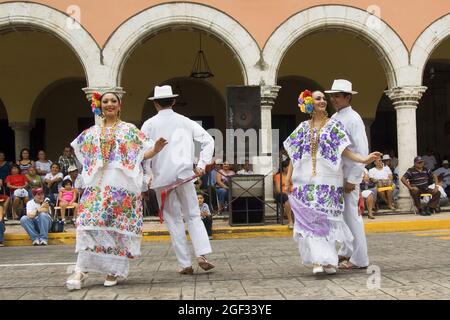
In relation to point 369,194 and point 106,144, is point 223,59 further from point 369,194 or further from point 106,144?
point 106,144

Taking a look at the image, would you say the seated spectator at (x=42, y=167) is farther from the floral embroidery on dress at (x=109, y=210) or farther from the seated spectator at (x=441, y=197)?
the floral embroidery on dress at (x=109, y=210)

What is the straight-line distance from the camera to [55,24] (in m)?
12.8

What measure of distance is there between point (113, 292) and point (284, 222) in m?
7.73

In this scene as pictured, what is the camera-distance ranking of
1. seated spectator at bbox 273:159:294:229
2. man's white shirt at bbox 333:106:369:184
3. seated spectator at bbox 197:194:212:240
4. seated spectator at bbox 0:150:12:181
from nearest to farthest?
man's white shirt at bbox 333:106:369:184 → seated spectator at bbox 197:194:212:240 → seated spectator at bbox 273:159:294:229 → seated spectator at bbox 0:150:12:181

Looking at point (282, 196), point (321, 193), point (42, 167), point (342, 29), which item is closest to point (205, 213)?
point (282, 196)

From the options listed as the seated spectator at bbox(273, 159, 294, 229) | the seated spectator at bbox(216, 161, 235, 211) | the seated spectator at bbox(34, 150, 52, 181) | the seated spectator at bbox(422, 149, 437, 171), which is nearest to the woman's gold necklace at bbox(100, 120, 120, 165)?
the seated spectator at bbox(273, 159, 294, 229)

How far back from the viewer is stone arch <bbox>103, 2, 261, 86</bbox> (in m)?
12.8

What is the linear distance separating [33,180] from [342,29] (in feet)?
24.4

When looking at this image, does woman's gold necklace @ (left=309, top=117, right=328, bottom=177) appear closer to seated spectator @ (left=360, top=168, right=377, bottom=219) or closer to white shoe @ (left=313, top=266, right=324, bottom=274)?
white shoe @ (left=313, top=266, right=324, bottom=274)

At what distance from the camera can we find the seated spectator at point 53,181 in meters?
12.9

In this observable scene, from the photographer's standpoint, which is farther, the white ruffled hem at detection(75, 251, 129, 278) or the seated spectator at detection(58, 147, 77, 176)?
the seated spectator at detection(58, 147, 77, 176)

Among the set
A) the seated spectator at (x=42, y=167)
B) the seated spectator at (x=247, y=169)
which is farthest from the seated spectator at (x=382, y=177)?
→ the seated spectator at (x=42, y=167)

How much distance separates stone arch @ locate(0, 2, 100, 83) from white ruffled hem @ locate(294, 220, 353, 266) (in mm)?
8459

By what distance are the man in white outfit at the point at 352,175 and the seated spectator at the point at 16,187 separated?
8699 millimetres
